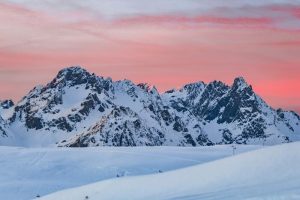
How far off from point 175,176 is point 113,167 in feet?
106

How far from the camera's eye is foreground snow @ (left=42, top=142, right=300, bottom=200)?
54.0 ft

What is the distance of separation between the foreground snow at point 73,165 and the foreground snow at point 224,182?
889 inches

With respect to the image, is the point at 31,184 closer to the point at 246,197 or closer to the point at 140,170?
the point at 140,170

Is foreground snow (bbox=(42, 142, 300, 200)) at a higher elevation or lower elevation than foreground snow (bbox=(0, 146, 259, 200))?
higher

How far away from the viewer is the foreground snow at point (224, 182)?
648 inches

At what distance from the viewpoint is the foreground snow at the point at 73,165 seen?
154 feet

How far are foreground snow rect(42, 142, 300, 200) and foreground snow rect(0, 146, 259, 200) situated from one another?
22587 mm

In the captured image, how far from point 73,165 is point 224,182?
3771cm

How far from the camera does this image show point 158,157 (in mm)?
57281

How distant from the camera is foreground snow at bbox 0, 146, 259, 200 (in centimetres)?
4681

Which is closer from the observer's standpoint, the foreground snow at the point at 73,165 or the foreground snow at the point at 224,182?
the foreground snow at the point at 224,182

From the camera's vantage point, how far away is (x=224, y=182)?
18.8m

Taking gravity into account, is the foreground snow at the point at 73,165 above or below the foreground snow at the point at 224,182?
below

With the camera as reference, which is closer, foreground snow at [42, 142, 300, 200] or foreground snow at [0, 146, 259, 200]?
foreground snow at [42, 142, 300, 200]
